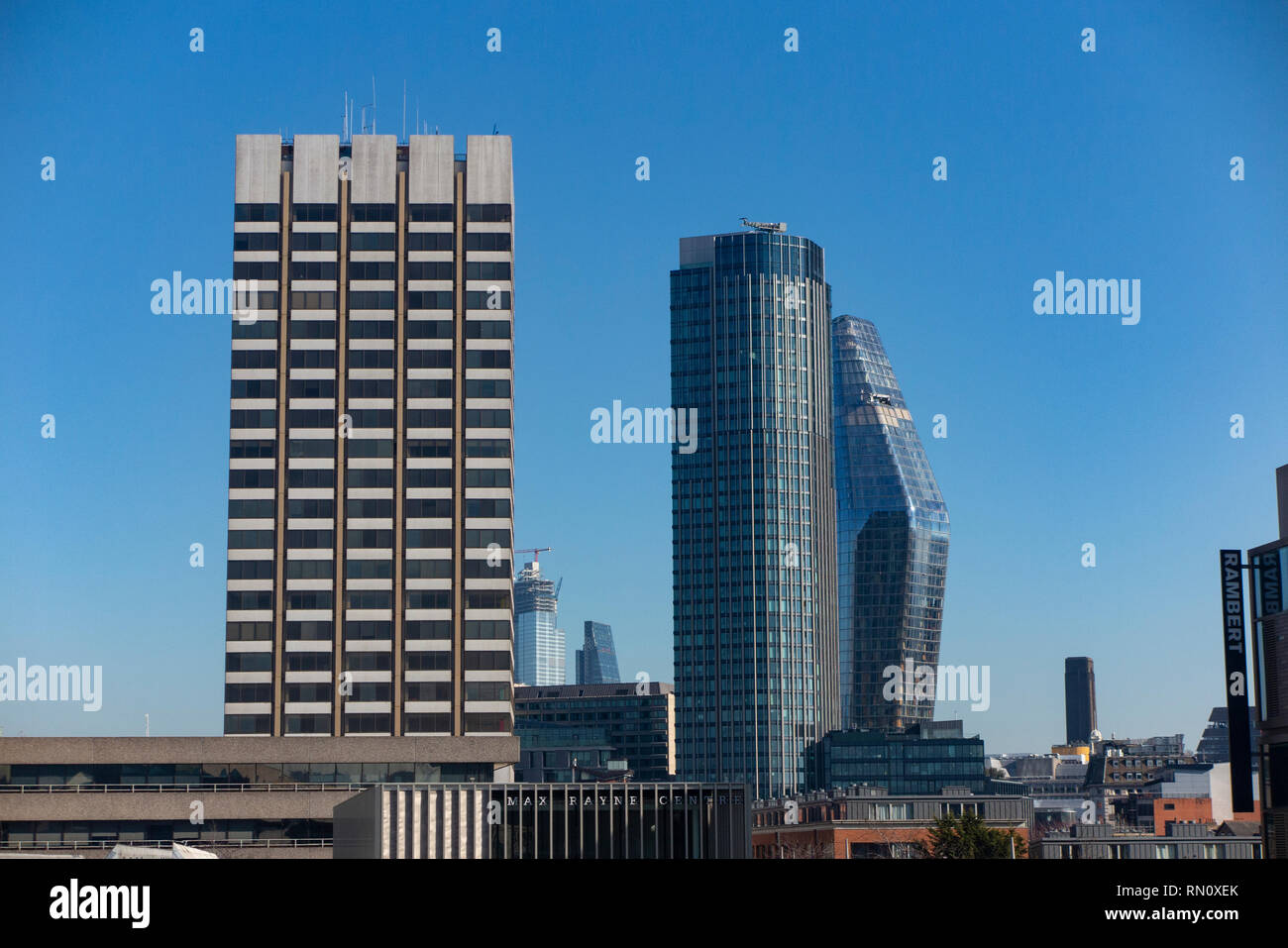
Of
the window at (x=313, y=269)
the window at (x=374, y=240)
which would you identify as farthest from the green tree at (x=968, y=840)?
the window at (x=313, y=269)

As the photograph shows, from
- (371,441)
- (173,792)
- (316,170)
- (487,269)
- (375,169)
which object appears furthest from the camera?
(375,169)

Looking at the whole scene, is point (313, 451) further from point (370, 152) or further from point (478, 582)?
point (370, 152)

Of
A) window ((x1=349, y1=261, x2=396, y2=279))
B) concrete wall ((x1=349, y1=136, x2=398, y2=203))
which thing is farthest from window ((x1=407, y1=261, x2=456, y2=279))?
concrete wall ((x1=349, y1=136, x2=398, y2=203))

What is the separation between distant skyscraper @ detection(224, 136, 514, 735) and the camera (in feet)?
488

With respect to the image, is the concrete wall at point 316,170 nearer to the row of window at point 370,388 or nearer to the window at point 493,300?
the window at point 493,300

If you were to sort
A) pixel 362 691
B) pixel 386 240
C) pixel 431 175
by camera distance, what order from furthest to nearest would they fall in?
pixel 431 175, pixel 386 240, pixel 362 691

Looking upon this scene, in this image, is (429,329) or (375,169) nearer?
(429,329)

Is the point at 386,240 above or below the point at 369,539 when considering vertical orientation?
above

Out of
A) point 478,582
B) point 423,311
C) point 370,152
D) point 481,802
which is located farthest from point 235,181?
point 481,802

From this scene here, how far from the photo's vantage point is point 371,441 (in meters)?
157

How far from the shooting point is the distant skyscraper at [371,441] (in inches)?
5861

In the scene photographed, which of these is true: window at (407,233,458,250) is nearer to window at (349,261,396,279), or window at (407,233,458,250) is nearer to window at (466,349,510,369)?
window at (349,261,396,279)

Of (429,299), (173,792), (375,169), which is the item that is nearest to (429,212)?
(375,169)

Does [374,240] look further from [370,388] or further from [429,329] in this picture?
[370,388]
